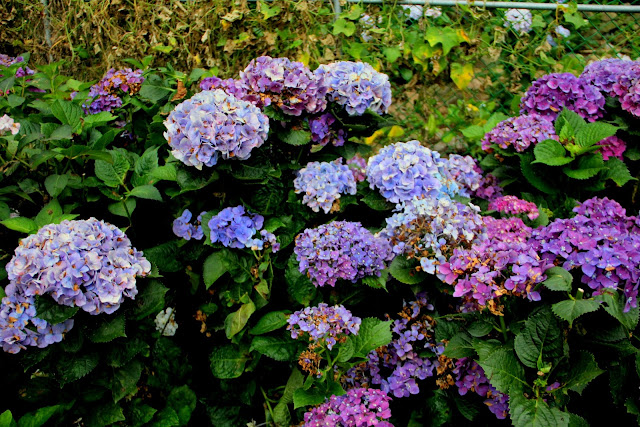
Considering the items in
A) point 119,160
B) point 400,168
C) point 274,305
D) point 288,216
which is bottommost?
point 274,305

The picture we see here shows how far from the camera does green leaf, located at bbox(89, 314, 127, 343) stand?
1682 mm

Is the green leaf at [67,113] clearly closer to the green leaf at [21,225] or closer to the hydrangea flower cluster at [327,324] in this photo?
the green leaf at [21,225]

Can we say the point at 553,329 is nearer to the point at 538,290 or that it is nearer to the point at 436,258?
the point at 538,290

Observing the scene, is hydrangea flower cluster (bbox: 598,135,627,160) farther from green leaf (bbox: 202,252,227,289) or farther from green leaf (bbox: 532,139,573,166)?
green leaf (bbox: 202,252,227,289)

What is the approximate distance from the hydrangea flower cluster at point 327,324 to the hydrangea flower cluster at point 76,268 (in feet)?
1.89

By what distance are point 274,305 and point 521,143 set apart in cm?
140

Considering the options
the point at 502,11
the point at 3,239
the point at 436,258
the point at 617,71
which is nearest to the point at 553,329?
the point at 436,258

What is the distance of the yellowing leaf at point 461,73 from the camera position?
150 inches

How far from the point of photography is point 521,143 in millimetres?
2498

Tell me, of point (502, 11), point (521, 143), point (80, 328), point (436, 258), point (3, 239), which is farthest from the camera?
point (502, 11)

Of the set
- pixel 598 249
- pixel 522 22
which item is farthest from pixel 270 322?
pixel 522 22

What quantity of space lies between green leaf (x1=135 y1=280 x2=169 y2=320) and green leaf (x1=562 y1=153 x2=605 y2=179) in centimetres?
184

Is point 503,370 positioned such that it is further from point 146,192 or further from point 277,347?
point 146,192

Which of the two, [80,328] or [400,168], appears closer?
[80,328]
